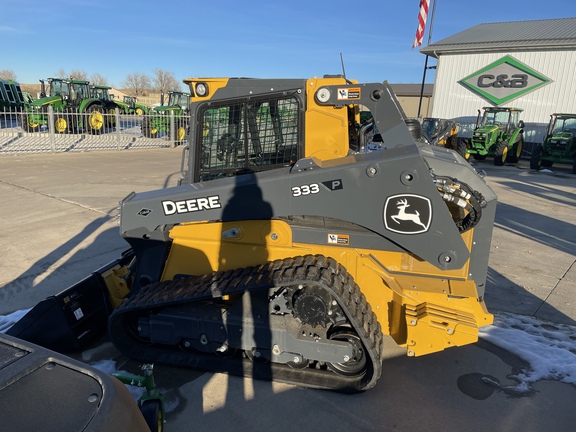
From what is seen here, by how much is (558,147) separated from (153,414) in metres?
19.2

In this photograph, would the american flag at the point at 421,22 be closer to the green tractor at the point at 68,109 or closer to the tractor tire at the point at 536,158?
the tractor tire at the point at 536,158

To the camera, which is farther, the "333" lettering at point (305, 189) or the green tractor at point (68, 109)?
the green tractor at point (68, 109)

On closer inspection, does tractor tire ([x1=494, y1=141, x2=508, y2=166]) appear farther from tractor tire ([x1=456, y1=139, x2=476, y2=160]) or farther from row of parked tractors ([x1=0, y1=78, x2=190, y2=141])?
row of parked tractors ([x1=0, y1=78, x2=190, y2=141])

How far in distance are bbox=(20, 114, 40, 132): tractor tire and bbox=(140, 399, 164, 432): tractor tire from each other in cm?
2047

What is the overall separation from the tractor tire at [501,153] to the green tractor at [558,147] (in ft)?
3.42

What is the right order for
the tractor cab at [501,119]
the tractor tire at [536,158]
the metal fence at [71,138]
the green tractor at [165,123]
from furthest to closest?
the green tractor at [165,123], the tractor cab at [501,119], the tractor tire at [536,158], the metal fence at [71,138]

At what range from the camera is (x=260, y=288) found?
3.05m

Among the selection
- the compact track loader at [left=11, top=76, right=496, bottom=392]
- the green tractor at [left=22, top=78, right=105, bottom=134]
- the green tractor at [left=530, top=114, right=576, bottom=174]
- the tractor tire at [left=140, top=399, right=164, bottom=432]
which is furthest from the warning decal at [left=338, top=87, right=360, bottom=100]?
the green tractor at [left=22, top=78, right=105, bottom=134]

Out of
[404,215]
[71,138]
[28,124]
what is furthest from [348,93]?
[28,124]

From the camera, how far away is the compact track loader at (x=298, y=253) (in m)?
3.09

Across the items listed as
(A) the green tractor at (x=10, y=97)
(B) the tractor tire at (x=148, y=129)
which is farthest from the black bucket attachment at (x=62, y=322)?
(A) the green tractor at (x=10, y=97)

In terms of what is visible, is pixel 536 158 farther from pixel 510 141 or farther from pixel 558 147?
pixel 510 141

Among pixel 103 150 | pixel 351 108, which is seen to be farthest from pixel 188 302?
pixel 103 150

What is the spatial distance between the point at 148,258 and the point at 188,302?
57 cm
